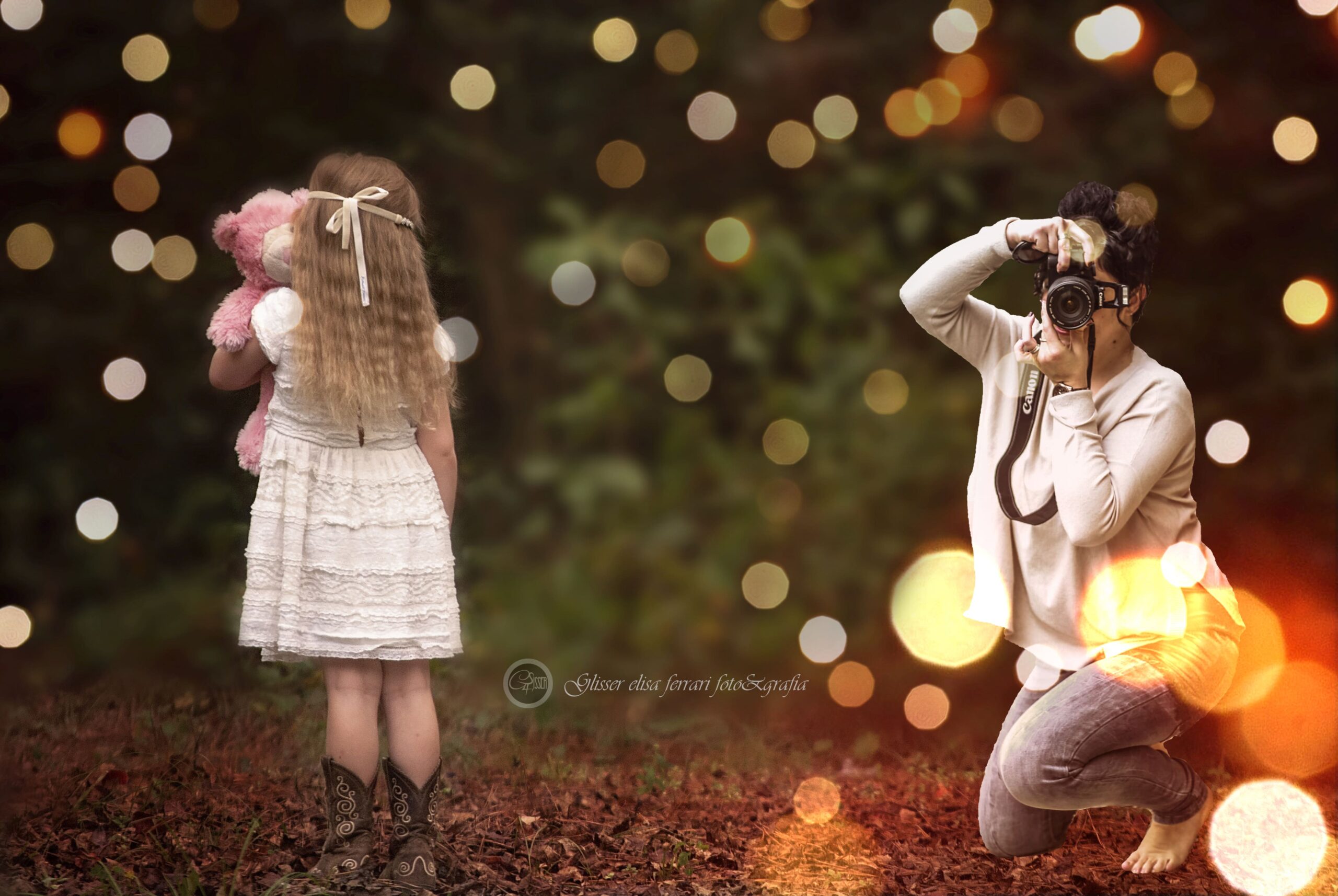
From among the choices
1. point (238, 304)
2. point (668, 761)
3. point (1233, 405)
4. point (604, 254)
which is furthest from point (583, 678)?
point (1233, 405)

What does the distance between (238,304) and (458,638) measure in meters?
0.52

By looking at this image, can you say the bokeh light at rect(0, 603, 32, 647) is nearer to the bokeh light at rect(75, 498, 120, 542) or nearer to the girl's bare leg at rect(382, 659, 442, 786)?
the bokeh light at rect(75, 498, 120, 542)

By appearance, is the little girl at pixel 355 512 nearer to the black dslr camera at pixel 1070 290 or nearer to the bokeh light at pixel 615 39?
the black dslr camera at pixel 1070 290

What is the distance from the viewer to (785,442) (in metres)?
2.60

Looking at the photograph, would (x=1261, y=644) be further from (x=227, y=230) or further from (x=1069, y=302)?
(x=227, y=230)

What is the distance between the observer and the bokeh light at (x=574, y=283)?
8.46 ft

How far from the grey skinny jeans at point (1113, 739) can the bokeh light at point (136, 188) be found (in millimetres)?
1998

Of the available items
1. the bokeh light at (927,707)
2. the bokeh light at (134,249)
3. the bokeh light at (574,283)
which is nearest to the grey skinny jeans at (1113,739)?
the bokeh light at (927,707)

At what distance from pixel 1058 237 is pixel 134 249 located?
1.91m

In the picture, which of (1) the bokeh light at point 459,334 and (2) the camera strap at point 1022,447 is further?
(1) the bokeh light at point 459,334

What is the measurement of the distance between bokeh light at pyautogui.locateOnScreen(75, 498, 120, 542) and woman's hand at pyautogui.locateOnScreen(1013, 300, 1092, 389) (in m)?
2.01

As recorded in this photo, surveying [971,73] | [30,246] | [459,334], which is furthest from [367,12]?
[971,73]

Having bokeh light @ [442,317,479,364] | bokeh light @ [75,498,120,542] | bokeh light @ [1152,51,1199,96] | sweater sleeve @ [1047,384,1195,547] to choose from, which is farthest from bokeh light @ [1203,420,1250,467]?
bokeh light @ [75,498,120,542]

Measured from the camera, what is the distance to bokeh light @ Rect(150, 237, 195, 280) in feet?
7.91
